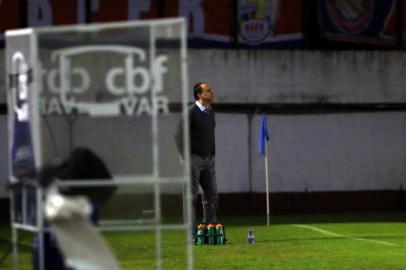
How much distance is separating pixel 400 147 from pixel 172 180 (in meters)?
14.6

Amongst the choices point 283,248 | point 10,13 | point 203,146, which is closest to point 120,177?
point 283,248

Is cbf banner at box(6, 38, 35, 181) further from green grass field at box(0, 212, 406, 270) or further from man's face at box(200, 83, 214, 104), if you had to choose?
man's face at box(200, 83, 214, 104)

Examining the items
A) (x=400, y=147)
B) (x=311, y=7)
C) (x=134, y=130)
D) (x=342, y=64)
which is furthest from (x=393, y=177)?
(x=134, y=130)

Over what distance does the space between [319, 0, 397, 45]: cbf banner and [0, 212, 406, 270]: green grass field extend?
5887 millimetres

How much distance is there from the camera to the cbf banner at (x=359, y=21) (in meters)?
20.8

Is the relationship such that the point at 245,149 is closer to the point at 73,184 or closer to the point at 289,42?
the point at 289,42

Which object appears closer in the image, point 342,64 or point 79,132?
point 79,132

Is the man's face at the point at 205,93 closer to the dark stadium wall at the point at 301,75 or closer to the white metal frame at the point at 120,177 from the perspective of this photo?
the white metal frame at the point at 120,177

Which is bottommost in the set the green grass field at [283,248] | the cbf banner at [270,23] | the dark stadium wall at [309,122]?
the green grass field at [283,248]

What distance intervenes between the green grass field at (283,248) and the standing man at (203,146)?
0.68m

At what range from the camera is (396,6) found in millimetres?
21141

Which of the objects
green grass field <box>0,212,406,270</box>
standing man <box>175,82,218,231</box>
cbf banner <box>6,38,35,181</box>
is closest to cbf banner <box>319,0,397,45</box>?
green grass field <box>0,212,406,270</box>

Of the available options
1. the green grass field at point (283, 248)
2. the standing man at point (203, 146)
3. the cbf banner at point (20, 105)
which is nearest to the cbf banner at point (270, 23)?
the green grass field at point (283, 248)

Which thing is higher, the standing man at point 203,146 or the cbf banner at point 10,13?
the cbf banner at point 10,13
